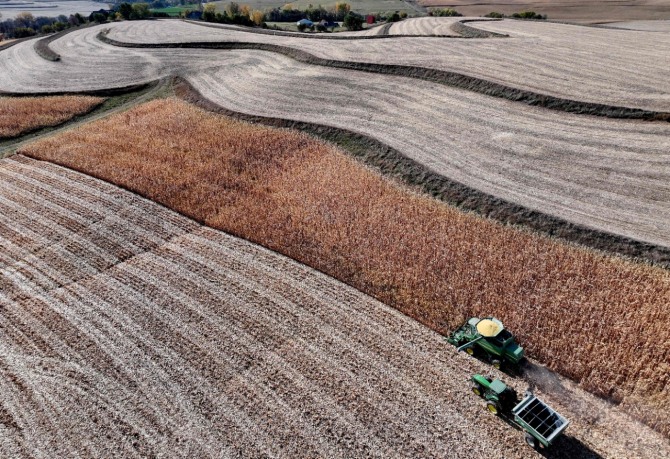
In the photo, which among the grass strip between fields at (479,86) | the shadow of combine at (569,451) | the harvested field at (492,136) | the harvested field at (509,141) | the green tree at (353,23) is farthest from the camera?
the green tree at (353,23)

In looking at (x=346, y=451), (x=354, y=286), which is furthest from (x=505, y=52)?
(x=346, y=451)

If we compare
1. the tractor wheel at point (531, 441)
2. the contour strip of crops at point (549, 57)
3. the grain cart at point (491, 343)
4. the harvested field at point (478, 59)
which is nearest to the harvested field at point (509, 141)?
the contour strip of crops at point (549, 57)

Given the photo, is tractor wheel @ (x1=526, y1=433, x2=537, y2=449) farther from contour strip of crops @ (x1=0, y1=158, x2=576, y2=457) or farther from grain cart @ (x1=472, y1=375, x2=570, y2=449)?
contour strip of crops @ (x1=0, y1=158, x2=576, y2=457)

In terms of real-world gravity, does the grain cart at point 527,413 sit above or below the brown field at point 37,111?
below

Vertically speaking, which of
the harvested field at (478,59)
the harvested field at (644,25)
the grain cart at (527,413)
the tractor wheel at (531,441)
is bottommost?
the tractor wheel at (531,441)

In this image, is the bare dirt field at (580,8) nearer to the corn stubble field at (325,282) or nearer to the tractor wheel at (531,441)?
the corn stubble field at (325,282)

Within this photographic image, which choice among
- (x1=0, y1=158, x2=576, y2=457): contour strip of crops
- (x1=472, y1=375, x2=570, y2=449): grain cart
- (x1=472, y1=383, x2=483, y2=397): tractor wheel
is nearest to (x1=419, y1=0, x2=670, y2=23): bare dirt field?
(x1=0, y1=158, x2=576, y2=457): contour strip of crops

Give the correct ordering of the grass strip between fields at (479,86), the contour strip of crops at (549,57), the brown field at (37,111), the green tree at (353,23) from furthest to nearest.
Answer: the green tree at (353,23) < the brown field at (37,111) < the contour strip of crops at (549,57) < the grass strip between fields at (479,86)
